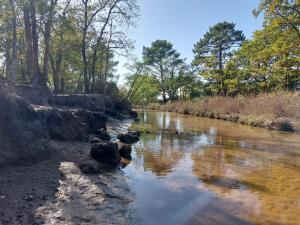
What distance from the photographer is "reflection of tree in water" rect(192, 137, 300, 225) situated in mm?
5062

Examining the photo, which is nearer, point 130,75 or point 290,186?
point 290,186

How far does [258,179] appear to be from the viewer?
22.9 feet

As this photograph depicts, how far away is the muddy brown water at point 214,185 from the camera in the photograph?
15.8 feet

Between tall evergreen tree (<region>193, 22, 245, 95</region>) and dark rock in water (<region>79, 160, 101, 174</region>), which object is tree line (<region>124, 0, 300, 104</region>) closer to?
tall evergreen tree (<region>193, 22, 245, 95</region>)

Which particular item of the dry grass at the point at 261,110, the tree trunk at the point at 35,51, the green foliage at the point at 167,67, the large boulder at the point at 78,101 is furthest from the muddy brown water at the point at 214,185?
the green foliage at the point at 167,67

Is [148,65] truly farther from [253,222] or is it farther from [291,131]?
[253,222]

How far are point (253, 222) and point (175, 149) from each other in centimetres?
596

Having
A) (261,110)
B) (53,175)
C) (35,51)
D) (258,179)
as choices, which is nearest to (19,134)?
(53,175)

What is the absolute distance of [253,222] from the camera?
4609mm

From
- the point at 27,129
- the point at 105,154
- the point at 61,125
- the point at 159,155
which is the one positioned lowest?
the point at 159,155

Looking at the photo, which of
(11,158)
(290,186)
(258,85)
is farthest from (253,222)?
(258,85)

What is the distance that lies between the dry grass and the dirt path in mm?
14449

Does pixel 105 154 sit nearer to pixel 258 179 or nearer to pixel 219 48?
pixel 258 179

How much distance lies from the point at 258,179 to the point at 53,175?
4.29 m
